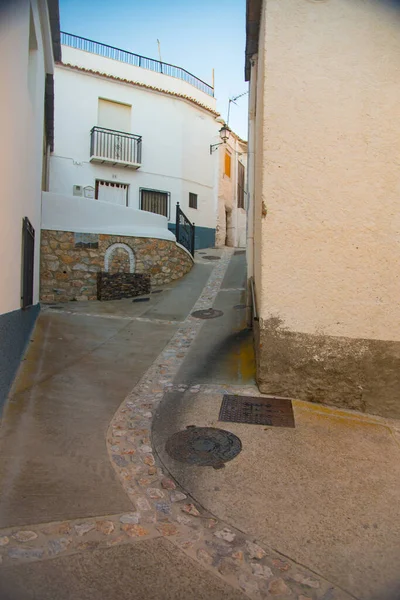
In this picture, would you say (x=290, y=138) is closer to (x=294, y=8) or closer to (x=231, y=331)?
(x=294, y=8)

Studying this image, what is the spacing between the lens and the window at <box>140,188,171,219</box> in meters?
17.0

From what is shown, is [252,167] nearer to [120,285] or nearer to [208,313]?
[208,313]

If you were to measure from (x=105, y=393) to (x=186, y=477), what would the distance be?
5.85 ft

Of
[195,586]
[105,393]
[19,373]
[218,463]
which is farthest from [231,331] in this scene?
[195,586]

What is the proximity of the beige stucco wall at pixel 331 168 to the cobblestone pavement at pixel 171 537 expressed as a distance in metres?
2.08

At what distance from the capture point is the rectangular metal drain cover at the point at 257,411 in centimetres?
351

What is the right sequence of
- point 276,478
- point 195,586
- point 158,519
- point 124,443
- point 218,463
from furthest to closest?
point 124,443 → point 218,463 → point 276,478 → point 158,519 → point 195,586

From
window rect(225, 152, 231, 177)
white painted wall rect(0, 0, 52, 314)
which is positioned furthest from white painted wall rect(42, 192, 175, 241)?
window rect(225, 152, 231, 177)

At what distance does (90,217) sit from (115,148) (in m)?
8.06

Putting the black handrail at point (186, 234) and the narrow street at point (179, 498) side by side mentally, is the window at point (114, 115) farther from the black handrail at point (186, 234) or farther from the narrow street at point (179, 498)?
the narrow street at point (179, 498)

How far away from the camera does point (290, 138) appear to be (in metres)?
4.00

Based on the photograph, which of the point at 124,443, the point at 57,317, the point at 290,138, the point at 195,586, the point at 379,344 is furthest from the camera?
the point at 57,317

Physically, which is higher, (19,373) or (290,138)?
(290,138)

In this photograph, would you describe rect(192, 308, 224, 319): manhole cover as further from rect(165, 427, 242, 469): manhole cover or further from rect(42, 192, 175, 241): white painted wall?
rect(165, 427, 242, 469): manhole cover
